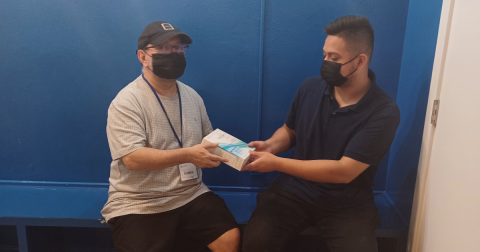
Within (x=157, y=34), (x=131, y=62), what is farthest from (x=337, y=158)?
(x=131, y=62)

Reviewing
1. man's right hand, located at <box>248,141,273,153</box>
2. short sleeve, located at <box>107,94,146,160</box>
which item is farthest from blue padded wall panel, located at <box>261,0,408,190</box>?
short sleeve, located at <box>107,94,146,160</box>

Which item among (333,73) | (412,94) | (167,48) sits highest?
(167,48)

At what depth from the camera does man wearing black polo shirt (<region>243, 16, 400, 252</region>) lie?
1.44m

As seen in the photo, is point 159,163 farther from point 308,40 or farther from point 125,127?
point 308,40

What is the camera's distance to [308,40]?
1.90 m

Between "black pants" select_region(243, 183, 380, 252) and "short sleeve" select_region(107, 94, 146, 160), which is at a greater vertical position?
"short sleeve" select_region(107, 94, 146, 160)

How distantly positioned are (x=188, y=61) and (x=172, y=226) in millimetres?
999

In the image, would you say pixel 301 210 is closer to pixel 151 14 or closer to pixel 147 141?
pixel 147 141

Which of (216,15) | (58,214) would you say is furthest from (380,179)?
(58,214)

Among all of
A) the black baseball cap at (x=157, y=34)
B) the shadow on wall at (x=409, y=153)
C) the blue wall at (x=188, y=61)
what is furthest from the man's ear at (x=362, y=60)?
the black baseball cap at (x=157, y=34)

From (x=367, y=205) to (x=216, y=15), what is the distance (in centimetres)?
137

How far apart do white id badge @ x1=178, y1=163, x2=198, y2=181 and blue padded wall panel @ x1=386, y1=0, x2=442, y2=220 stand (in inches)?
46.5

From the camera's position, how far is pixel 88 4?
6.23ft

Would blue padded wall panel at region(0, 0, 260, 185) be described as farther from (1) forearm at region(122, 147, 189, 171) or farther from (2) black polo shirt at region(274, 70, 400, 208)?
(1) forearm at region(122, 147, 189, 171)
